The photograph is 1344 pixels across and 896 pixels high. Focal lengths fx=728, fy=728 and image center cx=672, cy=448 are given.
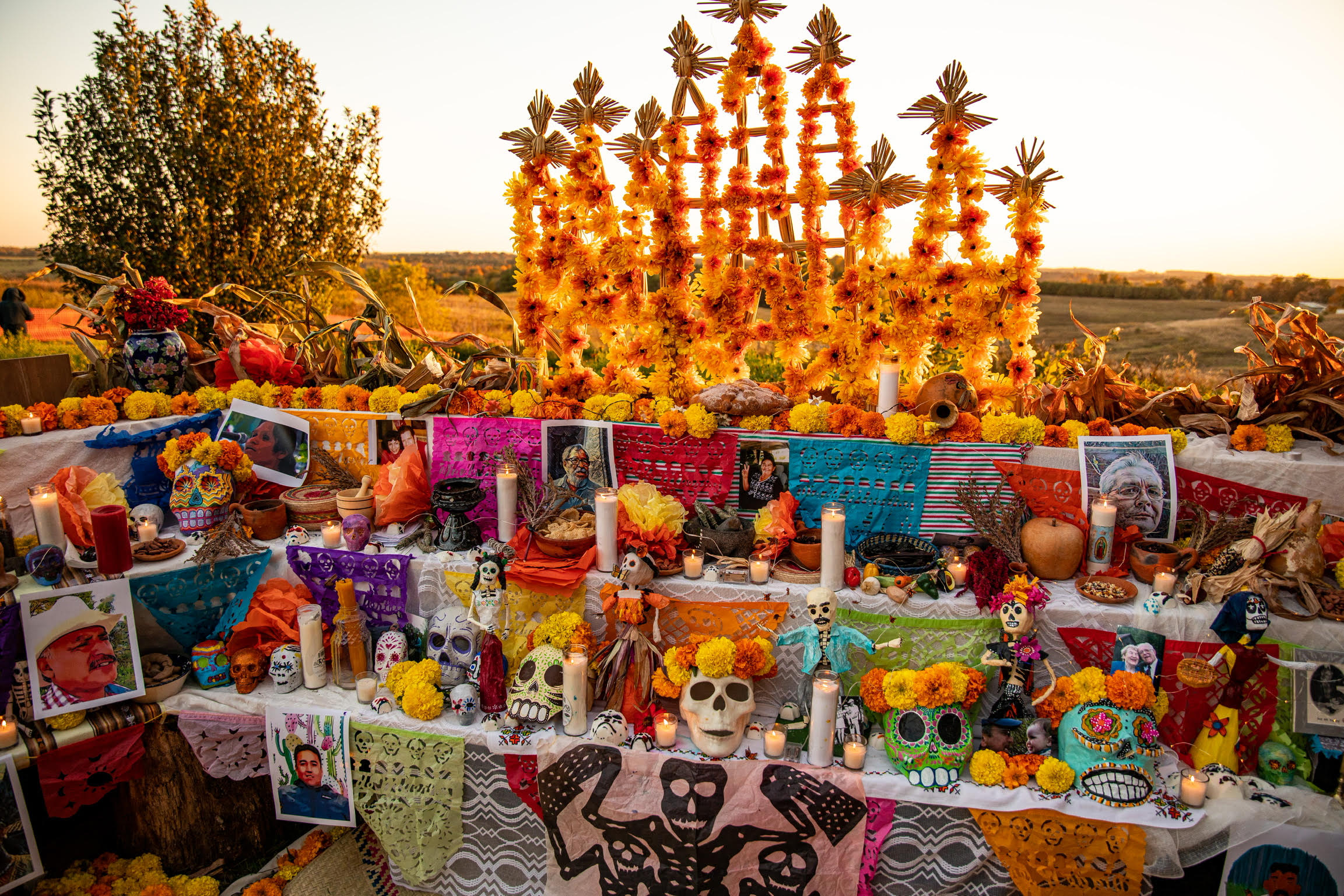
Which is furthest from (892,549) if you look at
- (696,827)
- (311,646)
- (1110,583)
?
(311,646)

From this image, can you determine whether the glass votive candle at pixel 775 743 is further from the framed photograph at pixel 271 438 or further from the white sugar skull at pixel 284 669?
the framed photograph at pixel 271 438

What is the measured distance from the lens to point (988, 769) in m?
2.77

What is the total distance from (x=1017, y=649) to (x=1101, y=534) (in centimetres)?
74

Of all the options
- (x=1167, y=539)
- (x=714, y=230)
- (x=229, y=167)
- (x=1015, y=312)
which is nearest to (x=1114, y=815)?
(x=1167, y=539)

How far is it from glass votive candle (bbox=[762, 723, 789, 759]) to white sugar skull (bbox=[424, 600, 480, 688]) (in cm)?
137

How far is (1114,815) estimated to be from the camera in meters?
2.63

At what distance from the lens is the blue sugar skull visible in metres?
2.67

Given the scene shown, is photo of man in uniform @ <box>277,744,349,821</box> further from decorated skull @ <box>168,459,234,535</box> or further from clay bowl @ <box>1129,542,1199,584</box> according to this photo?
clay bowl @ <box>1129,542,1199,584</box>

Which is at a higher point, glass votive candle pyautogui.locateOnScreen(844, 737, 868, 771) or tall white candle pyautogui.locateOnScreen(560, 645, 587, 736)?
tall white candle pyautogui.locateOnScreen(560, 645, 587, 736)

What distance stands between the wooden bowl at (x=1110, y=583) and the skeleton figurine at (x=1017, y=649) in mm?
300

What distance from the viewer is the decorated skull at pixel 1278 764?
2.77m

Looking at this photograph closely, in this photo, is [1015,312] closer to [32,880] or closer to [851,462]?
[851,462]

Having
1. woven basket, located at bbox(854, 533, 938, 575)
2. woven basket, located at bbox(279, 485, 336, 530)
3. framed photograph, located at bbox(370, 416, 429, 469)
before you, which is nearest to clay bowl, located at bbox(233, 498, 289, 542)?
woven basket, located at bbox(279, 485, 336, 530)

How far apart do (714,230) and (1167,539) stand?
268 centimetres
